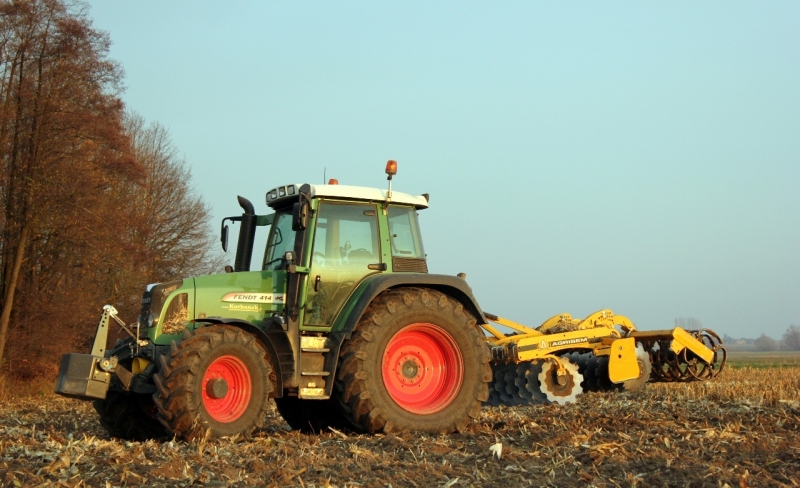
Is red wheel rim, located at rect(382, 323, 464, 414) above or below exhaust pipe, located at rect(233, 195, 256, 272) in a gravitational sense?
below

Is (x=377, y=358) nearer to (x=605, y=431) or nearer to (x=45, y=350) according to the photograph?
(x=605, y=431)

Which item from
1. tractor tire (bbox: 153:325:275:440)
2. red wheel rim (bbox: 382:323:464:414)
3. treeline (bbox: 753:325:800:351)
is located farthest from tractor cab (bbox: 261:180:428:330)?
treeline (bbox: 753:325:800:351)

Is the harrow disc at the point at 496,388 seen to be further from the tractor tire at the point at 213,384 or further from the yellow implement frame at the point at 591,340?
the tractor tire at the point at 213,384

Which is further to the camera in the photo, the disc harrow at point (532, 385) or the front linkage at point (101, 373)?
the disc harrow at point (532, 385)

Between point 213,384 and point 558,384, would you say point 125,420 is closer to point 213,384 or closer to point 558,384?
point 213,384

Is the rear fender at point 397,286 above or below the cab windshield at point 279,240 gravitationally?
below

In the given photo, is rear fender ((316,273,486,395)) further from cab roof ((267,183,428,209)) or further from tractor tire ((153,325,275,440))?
cab roof ((267,183,428,209))

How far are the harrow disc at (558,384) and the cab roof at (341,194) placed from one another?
4703 millimetres

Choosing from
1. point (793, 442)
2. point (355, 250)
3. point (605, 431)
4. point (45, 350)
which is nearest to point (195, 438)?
point (355, 250)

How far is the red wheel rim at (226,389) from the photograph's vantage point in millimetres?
8273

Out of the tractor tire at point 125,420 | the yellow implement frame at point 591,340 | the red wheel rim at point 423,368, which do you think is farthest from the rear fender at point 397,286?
the yellow implement frame at point 591,340

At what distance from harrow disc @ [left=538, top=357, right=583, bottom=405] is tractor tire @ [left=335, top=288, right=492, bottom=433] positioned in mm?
4285

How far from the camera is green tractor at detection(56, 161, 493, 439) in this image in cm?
832

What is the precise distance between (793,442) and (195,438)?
206 inches
